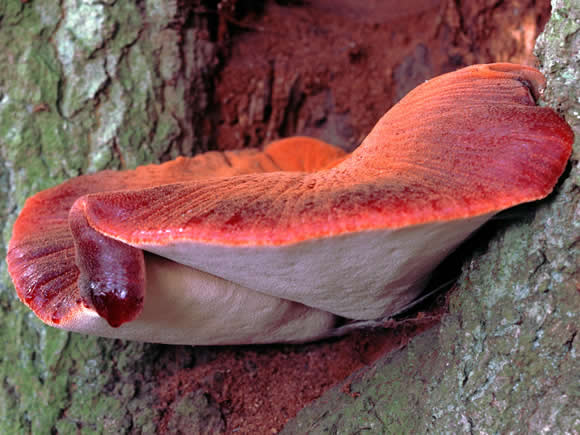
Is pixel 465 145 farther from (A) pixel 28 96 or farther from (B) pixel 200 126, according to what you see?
(A) pixel 28 96

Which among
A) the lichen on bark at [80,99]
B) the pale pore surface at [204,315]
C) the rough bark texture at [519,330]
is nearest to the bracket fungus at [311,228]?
the pale pore surface at [204,315]

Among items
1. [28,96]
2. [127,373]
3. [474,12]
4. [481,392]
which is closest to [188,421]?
[127,373]

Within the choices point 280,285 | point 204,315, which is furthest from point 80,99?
point 280,285

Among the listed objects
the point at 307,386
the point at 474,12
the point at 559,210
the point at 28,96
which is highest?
the point at 474,12

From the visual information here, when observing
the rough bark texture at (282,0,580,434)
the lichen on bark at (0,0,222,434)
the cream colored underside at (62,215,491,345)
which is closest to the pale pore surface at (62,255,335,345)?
the cream colored underside at (62,215,491,345)

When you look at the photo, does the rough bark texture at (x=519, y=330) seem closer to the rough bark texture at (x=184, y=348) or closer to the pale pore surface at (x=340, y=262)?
the rough bark texture at (x=184, y=348)

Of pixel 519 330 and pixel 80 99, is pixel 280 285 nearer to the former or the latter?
pixel 519 330

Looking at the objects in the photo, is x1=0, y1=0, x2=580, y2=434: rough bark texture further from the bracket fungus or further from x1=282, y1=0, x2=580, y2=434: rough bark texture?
the bracket fungus
